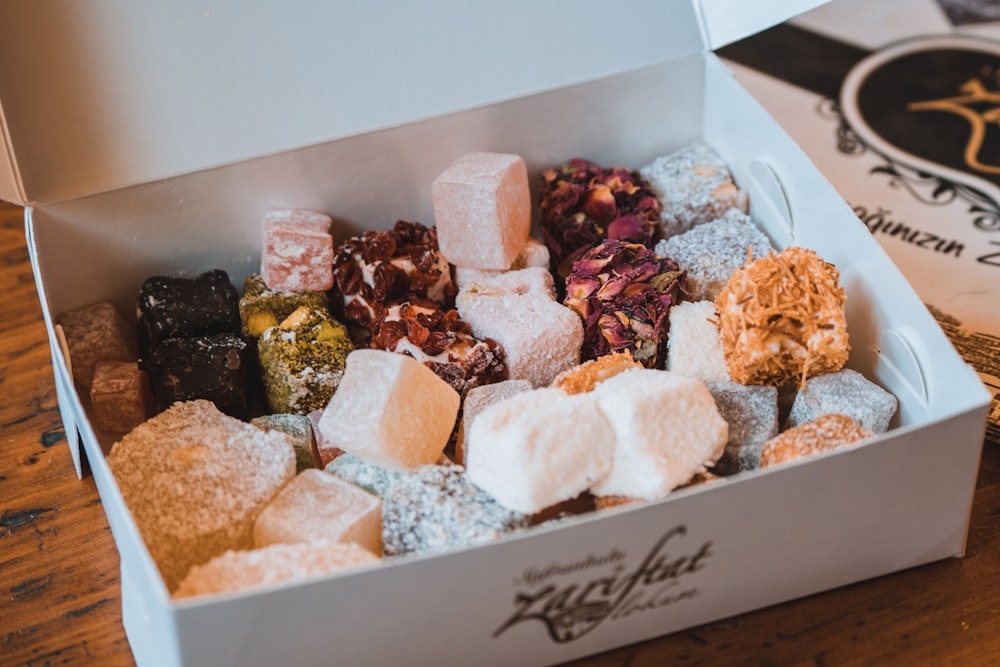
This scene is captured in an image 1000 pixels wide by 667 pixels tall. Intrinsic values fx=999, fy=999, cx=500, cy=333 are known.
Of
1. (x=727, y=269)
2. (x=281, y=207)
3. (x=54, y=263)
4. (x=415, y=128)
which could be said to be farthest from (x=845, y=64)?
(x=54, y=263)

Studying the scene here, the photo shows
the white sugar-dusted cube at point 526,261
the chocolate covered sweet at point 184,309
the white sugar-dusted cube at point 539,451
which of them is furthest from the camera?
the white sugar-dusted cube at point 526,261

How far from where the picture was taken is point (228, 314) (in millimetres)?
1622

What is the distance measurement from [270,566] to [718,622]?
58cm

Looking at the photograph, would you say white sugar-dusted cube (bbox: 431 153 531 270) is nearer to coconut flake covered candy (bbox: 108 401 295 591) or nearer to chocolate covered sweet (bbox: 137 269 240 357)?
chocolate covered sweet (bbox: 137 269 240 357)

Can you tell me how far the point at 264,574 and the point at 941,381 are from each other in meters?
0.89

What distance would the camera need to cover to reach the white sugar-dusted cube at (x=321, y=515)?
4.16ft

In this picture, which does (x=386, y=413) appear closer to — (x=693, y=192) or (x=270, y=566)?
(x=270, y=566)

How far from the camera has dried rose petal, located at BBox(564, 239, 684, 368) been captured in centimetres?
152

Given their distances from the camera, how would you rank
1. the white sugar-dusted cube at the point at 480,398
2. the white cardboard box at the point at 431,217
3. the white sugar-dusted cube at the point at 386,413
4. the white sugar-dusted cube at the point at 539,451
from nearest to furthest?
the white cardboard box at the point at 431,217 < the white sugar-dusted cube at the point at 539,451 < the white sugar-dusted cube at the point at 386,413 < the white sugar-dusted cube at the point at 480,398

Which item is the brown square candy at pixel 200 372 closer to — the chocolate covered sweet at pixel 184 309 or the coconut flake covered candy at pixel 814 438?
the chocolate covered sweet at pixel 184 309

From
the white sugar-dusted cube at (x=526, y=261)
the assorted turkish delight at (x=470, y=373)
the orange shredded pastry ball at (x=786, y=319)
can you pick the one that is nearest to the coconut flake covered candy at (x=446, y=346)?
the assorted turkish delight at (x=470, y=373)

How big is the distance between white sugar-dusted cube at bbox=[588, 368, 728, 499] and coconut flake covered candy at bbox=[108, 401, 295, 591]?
45cm

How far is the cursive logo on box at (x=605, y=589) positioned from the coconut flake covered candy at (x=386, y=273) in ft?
2.03

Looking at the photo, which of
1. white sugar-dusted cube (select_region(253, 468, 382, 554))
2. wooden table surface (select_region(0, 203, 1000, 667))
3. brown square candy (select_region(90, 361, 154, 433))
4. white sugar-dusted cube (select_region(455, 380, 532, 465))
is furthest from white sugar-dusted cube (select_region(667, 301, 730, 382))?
brown square candy (select_region(90, 361, 154, 433))
